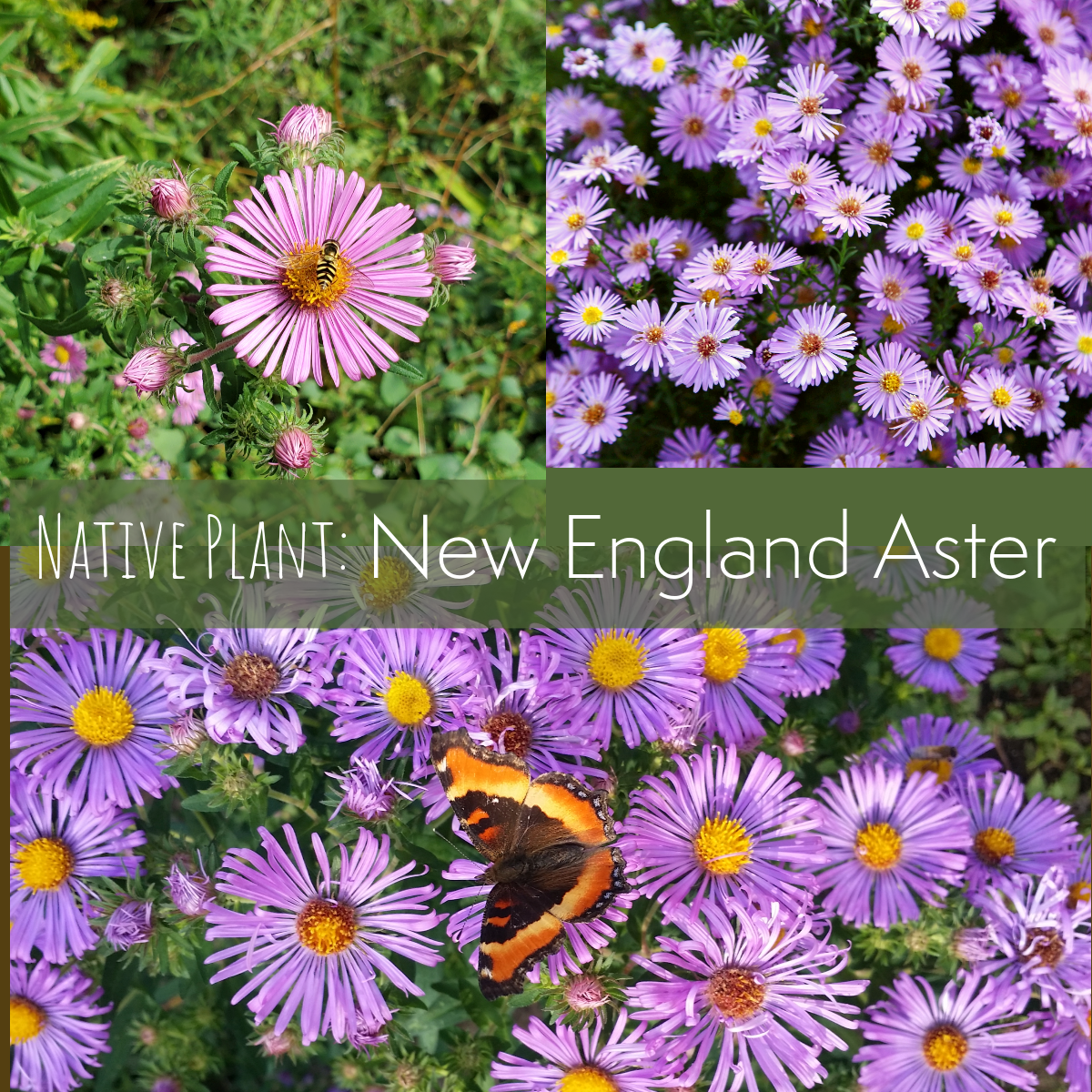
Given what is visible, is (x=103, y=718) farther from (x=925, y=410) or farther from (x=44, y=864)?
(x=925, y=410)

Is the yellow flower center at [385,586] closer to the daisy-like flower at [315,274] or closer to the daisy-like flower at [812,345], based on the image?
the daisy-like flower at [315,274]

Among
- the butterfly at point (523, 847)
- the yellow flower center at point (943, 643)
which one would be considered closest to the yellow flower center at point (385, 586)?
the butterfly at point (523, 847)

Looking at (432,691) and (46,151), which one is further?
(46,151)

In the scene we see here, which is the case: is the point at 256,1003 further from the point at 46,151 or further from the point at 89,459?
the point at 46,151

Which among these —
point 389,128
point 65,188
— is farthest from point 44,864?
point 389,128

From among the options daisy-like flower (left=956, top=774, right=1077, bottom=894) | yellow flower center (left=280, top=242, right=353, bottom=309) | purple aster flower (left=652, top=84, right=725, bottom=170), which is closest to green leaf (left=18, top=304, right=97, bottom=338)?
yellow flower center (left=280, top=242, right=353, bottom=309)

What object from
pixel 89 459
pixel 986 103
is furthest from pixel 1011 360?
pixel 89 459
